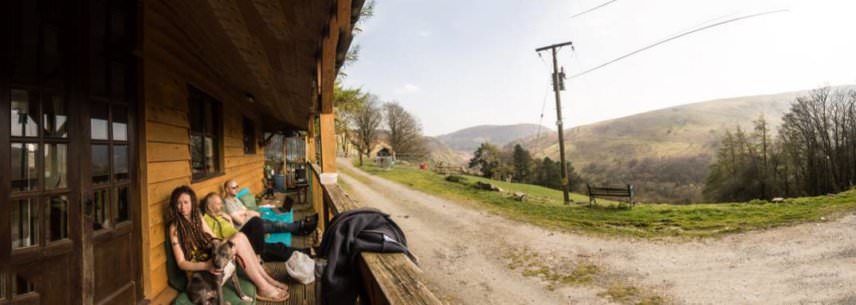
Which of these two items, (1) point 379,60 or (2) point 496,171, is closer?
(1) point 379,60

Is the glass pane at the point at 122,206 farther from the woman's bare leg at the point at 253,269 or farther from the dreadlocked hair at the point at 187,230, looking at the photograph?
the woman's bare leg at the point at 253,269

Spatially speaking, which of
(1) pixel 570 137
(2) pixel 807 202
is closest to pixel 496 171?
(2) pixel 807 202

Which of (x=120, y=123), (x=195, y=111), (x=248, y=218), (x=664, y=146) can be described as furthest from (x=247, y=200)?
(x=664, y=146)

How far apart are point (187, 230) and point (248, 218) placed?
118cm

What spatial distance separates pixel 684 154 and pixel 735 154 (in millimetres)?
29406

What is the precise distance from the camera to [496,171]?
32.2 meters

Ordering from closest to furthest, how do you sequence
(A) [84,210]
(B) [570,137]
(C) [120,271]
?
1. (A) [84,210]
2. (C) [120,271]
3. (B) [570,137]

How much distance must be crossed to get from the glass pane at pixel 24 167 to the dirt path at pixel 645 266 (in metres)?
3.10

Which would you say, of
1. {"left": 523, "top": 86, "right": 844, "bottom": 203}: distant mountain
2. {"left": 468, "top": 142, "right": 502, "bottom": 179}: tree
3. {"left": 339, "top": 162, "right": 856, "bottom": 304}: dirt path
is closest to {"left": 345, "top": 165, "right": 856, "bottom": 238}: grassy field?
{"left": 339, "top": 162, "right": 856, "bottom": 304}: dirt path

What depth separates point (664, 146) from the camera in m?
62.2

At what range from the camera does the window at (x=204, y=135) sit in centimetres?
377

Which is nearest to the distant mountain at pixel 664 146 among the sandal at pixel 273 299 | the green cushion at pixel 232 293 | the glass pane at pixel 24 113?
the sandal at pixel 273 299

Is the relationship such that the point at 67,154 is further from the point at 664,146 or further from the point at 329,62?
the point at 664,146

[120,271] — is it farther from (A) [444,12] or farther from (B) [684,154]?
(B) [684,154]
